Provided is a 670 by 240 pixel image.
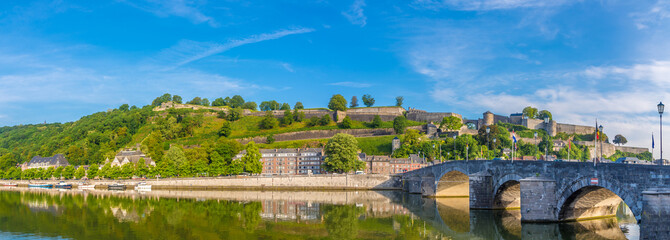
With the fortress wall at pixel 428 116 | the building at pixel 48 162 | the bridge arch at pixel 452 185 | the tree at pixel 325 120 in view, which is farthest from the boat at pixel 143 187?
the fortress wall at pixel 428 116

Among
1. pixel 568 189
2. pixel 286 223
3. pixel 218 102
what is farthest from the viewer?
pixel 218 102

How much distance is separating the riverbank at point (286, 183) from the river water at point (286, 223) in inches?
860

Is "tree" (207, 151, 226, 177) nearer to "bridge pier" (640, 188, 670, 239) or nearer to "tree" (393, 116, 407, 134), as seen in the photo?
"tree" (393, 116, 407, 134)

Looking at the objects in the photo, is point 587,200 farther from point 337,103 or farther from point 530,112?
point 530,112

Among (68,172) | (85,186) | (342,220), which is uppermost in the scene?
(68,172)

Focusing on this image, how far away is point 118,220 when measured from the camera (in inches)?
1205

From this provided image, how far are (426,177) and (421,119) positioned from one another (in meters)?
61.3

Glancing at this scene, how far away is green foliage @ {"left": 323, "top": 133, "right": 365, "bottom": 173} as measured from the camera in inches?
2682

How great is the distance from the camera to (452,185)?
159ft

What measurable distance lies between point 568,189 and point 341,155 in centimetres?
4451

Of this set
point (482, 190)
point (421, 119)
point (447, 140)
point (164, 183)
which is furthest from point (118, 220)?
point (421, 119)

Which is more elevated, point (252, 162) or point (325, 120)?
point (325, 120)

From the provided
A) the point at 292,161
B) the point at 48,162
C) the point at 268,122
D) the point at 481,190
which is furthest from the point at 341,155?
the point at 48,162

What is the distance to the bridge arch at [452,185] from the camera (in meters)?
46.4
